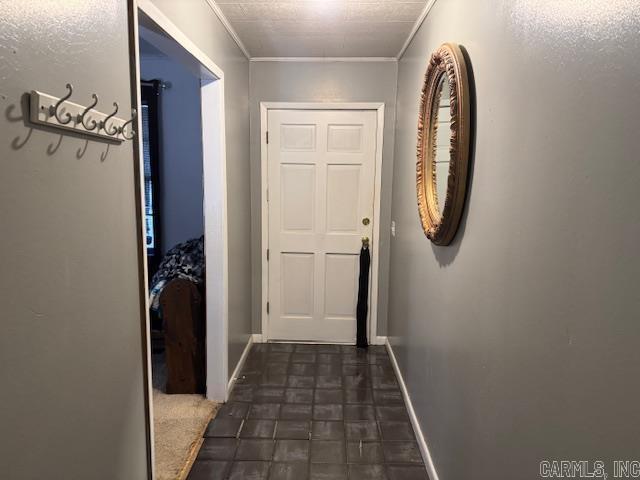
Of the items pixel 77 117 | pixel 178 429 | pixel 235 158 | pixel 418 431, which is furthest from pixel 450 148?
pixel 178 429

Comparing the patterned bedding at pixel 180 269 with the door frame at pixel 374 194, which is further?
the door frame at pixel 374 194

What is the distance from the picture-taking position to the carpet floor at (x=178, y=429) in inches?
79.0

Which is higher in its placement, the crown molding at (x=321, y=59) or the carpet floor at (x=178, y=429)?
the crown molding at (x=321, y=59)

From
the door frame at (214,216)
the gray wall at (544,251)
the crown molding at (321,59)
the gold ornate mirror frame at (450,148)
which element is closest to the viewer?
the gray wall at (544,251)

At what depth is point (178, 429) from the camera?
2299 mm

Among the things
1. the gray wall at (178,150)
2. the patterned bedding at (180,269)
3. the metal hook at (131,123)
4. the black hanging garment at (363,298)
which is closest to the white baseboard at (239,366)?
the patterned bedding at (180,269)

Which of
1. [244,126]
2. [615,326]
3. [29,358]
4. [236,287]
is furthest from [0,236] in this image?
[244,126]

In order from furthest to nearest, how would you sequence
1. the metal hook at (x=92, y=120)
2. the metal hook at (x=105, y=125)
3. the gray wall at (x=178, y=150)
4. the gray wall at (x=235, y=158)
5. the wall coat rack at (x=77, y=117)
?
the gray wall at (x=178, y=150), the gray wall at (x=235, y=158), the metal hook at (x=105, y=125), the metal hook at (x=92, y=120), the wall coat rack at (x=77, y=117)

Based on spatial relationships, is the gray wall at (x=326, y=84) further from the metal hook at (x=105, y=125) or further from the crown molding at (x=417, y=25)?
the metal hook at (x=105, y=125)

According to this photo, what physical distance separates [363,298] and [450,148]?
6.69 feet

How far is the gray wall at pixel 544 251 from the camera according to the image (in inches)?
28.6

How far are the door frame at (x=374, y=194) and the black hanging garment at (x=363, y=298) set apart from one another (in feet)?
0.21

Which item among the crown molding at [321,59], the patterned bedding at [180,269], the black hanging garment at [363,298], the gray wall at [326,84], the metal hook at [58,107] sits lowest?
the black hanging garment at [363,298]

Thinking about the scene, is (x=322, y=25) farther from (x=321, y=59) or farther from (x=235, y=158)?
(x=235, y=158)
